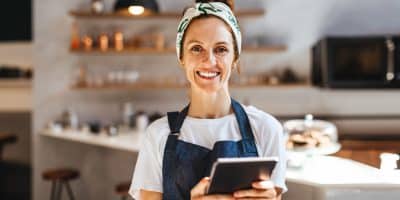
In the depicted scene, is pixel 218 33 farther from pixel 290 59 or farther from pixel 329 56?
pixel 290 59

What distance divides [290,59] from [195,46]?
3.23 meters

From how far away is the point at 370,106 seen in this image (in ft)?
13.9

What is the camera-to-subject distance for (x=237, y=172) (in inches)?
41.1

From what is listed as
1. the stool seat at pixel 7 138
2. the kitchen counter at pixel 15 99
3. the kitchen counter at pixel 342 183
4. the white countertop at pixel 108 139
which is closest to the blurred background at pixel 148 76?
the white countertop at pixel 108 139

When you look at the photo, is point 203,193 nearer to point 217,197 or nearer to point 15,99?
point 217,197

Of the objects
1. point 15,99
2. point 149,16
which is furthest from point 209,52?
point 15,99

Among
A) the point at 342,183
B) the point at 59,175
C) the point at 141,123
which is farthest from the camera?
the point at 141,123

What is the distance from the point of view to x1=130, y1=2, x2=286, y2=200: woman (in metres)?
1.12

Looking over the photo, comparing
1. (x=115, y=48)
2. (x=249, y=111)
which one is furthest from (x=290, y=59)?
(x=249, y=111)

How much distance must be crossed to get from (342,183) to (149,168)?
1068mm

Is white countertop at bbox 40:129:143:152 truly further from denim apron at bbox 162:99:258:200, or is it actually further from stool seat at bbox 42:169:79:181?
denim apron at bbox 162:99:258:200

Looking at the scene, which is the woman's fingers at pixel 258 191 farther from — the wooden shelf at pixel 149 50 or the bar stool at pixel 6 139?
the bar stool at pixel 6 139

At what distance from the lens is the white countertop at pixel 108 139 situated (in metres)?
3.11

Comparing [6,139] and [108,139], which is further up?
[108,139]
